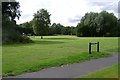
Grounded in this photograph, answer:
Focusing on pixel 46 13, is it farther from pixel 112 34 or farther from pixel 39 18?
pixel 112 34

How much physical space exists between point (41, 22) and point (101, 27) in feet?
85.6

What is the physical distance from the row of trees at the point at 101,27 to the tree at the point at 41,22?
21.2 meters

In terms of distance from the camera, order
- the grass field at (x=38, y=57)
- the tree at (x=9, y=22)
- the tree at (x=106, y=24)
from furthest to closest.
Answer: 1. the tree at (x=106, y=24)
2. the tree at (x=9, y=22)
3. the grass field at (x=38, y=57)

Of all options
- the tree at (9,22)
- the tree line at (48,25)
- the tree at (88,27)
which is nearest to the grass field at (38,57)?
the tree at (9,22)

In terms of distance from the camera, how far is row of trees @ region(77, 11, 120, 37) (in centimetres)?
10106

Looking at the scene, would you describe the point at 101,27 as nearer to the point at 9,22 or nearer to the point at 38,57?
the point at 9,22

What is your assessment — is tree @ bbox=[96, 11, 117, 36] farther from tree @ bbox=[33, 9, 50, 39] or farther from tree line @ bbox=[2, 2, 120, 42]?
tree @ bbox=[33, 9, 50, 39]

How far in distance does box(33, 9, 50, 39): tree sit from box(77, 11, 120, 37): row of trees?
834 inches

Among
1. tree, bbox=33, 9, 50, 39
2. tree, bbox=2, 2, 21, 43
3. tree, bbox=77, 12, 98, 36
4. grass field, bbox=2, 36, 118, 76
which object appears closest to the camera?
grass field, bbox=2, 36, 118, 76

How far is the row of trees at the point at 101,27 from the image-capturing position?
10106 centimetres

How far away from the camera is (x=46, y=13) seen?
282ft

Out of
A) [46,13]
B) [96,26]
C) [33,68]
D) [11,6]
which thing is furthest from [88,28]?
[33,68]

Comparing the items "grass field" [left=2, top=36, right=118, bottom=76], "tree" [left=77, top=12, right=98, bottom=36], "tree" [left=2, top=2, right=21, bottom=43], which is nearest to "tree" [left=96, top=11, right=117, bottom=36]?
"tree" [left=77, top=12, right=98, bottom=36]

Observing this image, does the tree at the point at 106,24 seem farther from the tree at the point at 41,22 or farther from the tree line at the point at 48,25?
the tree at the point at 41,22
